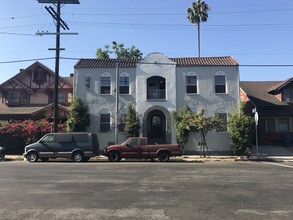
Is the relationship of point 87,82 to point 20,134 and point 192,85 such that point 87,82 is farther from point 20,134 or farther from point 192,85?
point 192,85

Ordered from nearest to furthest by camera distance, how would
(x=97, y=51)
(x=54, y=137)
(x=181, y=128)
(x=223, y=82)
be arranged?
(x=54, y=137) < (x=181, y=128) < (x=223, y=82) < (x=97, y=51)

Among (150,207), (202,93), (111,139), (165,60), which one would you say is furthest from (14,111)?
(150,207)

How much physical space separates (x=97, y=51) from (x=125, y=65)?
27.6 m

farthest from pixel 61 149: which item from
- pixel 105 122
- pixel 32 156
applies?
pixel 105 122

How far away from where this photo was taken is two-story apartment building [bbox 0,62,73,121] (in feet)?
108

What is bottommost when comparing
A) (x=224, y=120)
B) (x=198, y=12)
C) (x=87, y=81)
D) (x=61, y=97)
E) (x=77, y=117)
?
(x=224, y=120)

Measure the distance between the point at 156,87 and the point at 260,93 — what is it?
41.0ft

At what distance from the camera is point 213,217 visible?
6555 mm

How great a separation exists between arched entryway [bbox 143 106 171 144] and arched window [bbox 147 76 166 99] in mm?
1126

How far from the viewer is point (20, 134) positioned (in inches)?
1042

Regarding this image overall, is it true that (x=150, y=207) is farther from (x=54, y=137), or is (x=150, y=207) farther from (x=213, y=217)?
(x=54, y=137)

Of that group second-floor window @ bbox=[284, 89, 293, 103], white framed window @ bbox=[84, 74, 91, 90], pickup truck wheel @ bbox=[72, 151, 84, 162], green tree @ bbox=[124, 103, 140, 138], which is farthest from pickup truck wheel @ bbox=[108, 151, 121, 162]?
second-floor window @ bbox=[284, 89, 293, 103]

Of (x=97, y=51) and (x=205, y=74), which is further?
(x=97, y=51)

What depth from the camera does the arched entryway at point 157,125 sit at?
2686cm
